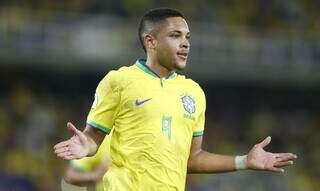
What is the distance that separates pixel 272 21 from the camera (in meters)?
22.2

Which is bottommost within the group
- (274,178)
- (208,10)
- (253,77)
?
(274,178)

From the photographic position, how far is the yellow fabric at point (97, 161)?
7439 mm

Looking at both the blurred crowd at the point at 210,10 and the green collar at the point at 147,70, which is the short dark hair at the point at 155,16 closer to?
the green collar at the point at 147,70

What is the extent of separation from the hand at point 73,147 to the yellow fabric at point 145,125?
292mm

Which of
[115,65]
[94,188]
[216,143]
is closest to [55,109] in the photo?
[115,65]

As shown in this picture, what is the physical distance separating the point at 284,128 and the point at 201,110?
1600 centimetres

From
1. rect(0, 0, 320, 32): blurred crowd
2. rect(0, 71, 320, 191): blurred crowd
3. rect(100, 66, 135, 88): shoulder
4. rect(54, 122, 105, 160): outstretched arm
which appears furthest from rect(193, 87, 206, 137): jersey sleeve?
rect(0, 0, 320, 32): blurred crowd

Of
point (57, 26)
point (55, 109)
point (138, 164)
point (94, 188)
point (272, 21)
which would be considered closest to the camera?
point (138, 164)

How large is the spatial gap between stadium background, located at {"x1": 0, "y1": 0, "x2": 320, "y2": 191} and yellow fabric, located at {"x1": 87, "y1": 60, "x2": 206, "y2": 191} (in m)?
10.8

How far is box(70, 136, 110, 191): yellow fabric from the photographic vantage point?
7439mm

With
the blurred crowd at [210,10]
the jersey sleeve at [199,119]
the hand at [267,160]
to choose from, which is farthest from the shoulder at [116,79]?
the blurred crowd at [210,10]

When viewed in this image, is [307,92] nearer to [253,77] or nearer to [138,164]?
[253,77]

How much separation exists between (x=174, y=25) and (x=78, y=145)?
3.38 ft

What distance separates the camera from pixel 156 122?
21.2 feet
